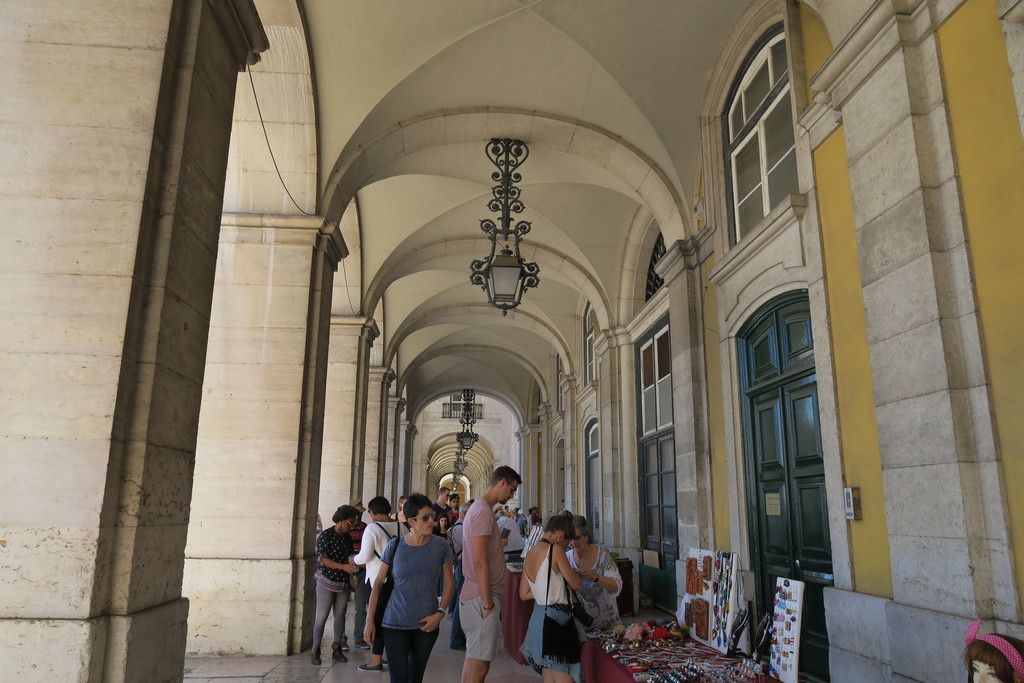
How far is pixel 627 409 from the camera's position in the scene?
11.3 meters

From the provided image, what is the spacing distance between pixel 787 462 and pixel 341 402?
737 centimetres

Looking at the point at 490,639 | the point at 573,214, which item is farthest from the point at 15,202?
the point at 573,214

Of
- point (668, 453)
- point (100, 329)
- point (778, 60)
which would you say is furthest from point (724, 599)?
point (668, 453)

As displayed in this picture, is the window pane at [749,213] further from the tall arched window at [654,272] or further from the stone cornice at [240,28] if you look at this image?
the stone cornice at [240,28]

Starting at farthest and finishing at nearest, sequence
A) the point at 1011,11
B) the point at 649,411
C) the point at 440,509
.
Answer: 1. the point at 649,411
2. the point at 440,509
3. the point at 1011,11

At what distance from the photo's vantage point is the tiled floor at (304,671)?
17.6ft

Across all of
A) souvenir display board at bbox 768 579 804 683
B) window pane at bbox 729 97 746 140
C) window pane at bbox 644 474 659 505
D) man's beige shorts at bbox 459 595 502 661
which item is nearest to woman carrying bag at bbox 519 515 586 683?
man's beige shorts at bbox 459 595 502 661

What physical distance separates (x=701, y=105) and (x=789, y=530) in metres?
4.44

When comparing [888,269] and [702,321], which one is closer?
[888,269]

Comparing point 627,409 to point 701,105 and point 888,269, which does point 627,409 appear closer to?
point 701,105

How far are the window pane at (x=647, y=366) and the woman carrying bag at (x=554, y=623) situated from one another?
22.6 feet

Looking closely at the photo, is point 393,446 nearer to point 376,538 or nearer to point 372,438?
point 372,438

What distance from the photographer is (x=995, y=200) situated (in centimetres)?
346

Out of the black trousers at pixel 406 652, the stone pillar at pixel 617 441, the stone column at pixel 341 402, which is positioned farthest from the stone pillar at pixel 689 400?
the stone column at pixel 341 402
